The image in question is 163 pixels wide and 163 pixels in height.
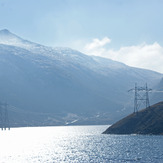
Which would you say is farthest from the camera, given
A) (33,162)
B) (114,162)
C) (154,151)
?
(154,151)

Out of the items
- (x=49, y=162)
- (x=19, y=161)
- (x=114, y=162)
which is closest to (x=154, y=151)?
(x=114, y=162)

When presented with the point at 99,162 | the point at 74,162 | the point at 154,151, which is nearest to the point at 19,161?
the point at 74,162

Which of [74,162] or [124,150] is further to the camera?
[124,150]

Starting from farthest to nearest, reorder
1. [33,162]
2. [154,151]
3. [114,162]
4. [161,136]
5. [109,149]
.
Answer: [161,136] → [109,149] → [154,151] → [33,162] → [114,162]

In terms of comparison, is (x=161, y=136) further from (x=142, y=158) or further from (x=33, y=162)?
(x=33, y=162)

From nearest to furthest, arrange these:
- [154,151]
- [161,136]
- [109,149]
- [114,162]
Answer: [114,162] → [154,151] → [109,149] → [161,136]

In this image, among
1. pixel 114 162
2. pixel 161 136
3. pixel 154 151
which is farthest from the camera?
pixel 161 136

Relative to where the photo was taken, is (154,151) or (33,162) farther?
(154,151)

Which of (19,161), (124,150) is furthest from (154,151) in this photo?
(19,161)

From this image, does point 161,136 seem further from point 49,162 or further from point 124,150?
point 49,162
